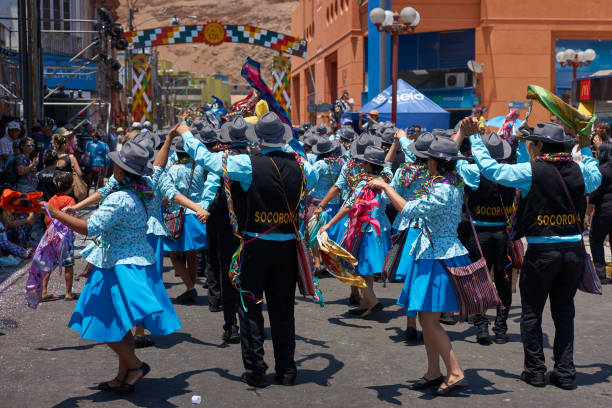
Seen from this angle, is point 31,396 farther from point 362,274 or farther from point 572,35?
point 572,35

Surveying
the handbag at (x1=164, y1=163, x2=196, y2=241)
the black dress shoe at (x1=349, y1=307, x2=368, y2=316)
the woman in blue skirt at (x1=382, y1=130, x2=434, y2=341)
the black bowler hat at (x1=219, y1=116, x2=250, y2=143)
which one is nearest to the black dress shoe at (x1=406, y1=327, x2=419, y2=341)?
the woman in blue skirt at (x1=382, y1=130, x2=434, y2=341)

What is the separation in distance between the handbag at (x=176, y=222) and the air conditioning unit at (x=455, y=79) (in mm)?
24617

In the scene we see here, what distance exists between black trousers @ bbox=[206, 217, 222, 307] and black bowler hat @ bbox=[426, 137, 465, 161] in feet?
9.33

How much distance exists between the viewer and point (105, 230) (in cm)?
540

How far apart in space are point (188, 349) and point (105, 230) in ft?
6.14

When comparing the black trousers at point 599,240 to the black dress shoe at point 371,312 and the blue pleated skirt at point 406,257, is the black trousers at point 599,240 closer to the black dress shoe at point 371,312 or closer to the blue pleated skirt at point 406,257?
the black dress shoe at point 371,312

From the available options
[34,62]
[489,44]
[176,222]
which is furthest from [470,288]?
[489,44]

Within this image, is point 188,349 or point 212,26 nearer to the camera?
point 188,349

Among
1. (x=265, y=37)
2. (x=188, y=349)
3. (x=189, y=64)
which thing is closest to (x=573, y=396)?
(x=188, y=349)

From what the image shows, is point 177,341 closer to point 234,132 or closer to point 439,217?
point 234,132

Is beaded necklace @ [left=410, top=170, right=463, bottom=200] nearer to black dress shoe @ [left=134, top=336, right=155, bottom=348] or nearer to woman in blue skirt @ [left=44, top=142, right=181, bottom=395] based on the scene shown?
woman in blue skirt @ [left=44, top=142, right=181, bottom=395]

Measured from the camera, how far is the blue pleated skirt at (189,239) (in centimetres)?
858

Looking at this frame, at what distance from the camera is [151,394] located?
5.61m

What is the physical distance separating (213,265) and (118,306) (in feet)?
9.40
